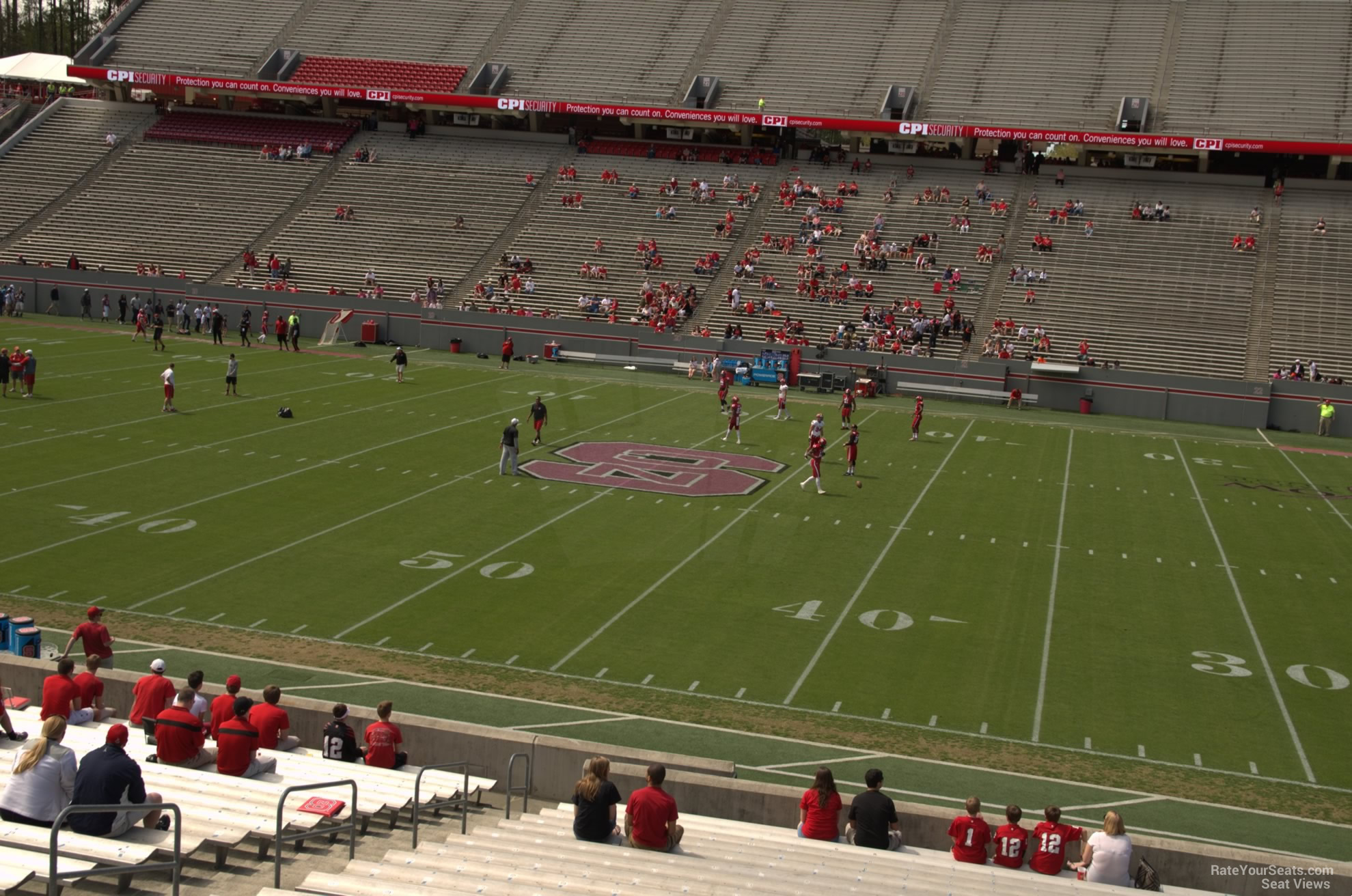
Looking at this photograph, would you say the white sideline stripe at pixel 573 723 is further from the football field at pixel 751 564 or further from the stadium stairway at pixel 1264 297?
the stadium stairway at pixel 1264 297

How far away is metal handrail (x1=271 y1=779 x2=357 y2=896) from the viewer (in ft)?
26.8

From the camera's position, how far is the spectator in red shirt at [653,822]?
9242 mm

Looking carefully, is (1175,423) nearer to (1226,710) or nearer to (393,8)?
(1226,710)

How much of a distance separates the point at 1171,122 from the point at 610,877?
55915mm

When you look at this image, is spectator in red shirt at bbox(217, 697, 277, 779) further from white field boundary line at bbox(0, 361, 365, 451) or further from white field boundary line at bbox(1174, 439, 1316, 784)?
white field boundary line at bbox(0, 361, 365, 451)

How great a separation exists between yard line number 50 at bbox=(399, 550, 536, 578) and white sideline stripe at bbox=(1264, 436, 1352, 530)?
17.3 meters

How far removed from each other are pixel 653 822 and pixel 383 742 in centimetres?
306

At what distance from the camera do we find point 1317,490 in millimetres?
30922

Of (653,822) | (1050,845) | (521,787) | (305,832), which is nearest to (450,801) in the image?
(521,787)

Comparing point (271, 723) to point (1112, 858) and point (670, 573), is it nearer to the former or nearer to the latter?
point (1112, 858)

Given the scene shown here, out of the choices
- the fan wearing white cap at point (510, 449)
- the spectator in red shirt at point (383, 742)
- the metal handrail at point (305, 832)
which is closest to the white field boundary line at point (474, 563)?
the fan wearing white cap at point (510, 449)

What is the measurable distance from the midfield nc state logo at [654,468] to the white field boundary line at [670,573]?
1.55ft

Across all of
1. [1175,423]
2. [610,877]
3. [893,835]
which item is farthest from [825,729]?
[1175,423]

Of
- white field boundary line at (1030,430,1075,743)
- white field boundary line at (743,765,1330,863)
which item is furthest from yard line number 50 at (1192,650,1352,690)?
white field boundary line at (743,765,1330,863)
